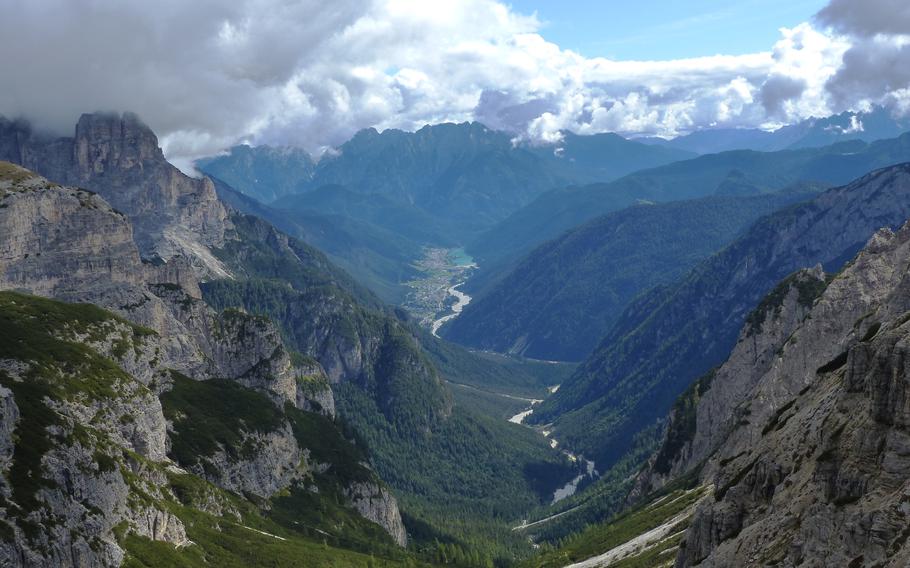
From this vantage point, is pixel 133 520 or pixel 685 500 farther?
pixel 685 500

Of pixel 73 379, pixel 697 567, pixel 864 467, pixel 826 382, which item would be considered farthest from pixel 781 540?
pixel 73 379

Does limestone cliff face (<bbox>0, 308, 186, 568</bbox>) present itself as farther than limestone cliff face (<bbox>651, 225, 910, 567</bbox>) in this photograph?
Yes

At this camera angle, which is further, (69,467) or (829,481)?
(69,467)

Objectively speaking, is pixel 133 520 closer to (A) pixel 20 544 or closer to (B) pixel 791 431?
(A) pixel 20 544

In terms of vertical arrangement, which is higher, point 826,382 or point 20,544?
point 826,382

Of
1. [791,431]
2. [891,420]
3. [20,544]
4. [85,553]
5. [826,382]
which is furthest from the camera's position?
[85,553]

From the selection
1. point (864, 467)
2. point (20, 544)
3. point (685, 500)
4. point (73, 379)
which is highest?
point (73, 379)

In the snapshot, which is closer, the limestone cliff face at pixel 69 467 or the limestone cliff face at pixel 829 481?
the limestone cliff face at pixel 829 481

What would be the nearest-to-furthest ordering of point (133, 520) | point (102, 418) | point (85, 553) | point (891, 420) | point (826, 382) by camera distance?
point (891, 420) → point (826, 382) → point (85, 553) → point (133, 520) → point (102, 418)

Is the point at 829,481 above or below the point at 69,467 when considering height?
above

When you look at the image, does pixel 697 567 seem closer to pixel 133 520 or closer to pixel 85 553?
pixel 85 553
